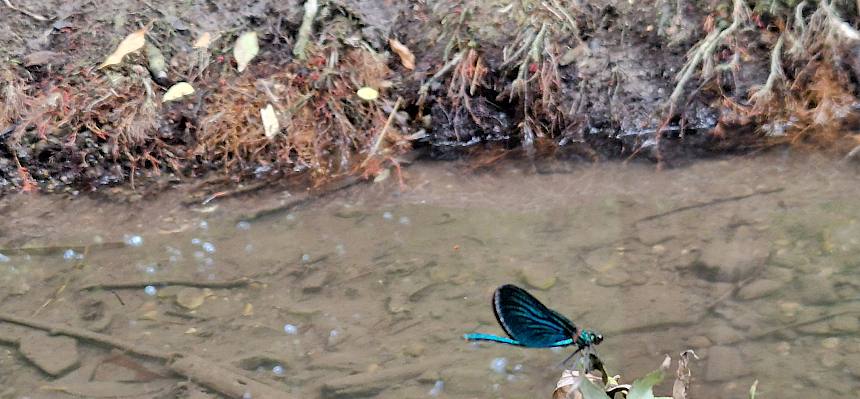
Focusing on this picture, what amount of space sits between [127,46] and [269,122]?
845 millimetres

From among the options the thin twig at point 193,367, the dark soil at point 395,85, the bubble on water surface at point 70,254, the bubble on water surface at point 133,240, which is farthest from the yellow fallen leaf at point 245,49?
the thin twig at point 193,367

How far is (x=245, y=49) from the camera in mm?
4281

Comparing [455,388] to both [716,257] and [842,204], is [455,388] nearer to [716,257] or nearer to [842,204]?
[716,257]

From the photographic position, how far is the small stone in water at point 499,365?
2.86m

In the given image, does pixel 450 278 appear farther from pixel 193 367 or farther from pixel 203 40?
pixel 203 40

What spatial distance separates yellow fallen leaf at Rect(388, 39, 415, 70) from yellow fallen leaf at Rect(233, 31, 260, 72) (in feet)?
2.41

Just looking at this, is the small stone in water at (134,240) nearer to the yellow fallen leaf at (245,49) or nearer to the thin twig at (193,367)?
the thin twig at (193,367)

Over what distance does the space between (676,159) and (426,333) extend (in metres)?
1.77

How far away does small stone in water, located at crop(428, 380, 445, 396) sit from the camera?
9.23 feet

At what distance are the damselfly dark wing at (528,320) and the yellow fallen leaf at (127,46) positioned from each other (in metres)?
3.27

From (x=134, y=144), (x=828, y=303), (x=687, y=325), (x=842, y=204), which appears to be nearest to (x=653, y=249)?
(x=687, y=325)

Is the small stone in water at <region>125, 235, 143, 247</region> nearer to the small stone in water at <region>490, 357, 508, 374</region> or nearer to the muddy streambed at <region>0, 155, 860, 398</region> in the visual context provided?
the muddy streambed at <region>0, 155, 860, 398</region>

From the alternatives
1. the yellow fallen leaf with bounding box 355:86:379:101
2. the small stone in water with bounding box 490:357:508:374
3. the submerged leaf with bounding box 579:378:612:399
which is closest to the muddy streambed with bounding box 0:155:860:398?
the small stone in water with bounding box 490:357:508:374

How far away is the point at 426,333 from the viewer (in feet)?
10.2
